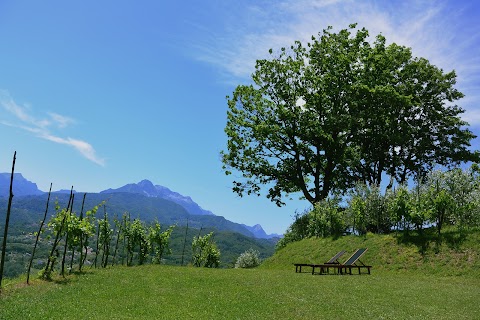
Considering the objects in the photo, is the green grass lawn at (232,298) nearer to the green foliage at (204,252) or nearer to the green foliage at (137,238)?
the green foliage at (137,238)

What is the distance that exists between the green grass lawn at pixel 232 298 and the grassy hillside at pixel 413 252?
3.58 meters

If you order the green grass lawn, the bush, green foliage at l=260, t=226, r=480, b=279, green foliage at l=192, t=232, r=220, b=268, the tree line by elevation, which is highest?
the tree line

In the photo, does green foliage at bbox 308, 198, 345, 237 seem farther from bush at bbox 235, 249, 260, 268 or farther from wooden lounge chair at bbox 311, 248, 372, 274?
bush at bbox 235, 249, 260, 268

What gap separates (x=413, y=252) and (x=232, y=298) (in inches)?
735

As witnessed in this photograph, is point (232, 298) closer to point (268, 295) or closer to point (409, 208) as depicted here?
point (268, 295)

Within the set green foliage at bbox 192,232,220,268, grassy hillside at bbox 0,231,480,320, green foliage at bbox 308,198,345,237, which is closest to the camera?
grassy hillside at bbox 0,231,480,320

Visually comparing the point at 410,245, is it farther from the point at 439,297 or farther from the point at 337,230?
the point at 439,297

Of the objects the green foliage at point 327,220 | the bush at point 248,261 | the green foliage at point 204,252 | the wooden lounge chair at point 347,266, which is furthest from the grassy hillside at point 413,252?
the bush at point 248,261

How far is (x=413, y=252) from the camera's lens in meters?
29.5

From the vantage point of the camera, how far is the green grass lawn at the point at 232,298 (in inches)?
531

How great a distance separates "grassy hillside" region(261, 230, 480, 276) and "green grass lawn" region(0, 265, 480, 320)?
3578mm

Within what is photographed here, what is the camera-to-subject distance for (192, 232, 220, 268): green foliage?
40.8 m

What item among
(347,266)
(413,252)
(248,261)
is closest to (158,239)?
(347,266)

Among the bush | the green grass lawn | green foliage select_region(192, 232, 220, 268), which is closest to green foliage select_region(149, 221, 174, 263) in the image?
green foliage select_region(192, 232, 220, 268)
